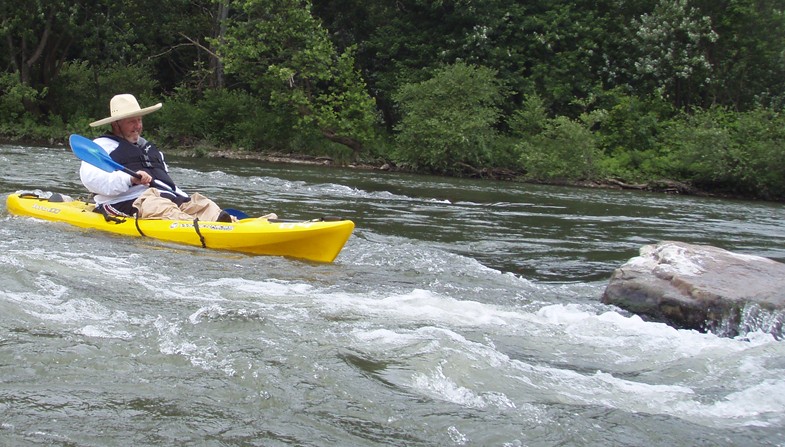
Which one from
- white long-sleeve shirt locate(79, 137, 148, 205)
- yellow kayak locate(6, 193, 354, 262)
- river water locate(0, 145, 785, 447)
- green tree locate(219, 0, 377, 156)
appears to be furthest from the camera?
green tree locate(219, 0, 377, 156)

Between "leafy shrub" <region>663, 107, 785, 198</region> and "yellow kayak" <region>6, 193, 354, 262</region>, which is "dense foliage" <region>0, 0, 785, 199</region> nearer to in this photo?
"leafy shrub" <region>663, 107, 785, 198</region>

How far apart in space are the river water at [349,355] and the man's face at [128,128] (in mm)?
905

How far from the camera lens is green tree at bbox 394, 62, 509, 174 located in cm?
1916

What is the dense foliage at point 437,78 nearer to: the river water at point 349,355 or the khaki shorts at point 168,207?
the khaki shorts at point 168,207

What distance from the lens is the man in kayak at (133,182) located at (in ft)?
23.1

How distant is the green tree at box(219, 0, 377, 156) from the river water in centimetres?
1434

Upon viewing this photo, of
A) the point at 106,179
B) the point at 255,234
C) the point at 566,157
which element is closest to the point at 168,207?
the point at 106,179

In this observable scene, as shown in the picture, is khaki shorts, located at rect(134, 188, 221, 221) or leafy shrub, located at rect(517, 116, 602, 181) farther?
leafy shrub, located at rect(517, 116, 602, 181)

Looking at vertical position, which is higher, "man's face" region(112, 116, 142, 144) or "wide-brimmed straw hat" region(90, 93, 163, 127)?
"wide-brimmed straw hat" region(90, 93, 163, 127)

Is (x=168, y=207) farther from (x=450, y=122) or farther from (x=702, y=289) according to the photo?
(x=450, y=122)

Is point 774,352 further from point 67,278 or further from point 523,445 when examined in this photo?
point 67,278

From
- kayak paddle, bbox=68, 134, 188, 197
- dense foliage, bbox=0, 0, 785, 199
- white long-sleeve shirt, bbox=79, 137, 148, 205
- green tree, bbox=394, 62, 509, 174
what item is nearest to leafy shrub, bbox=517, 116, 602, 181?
dense foliage, bbox=0, 0, 785, 199

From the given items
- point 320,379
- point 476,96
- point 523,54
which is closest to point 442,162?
point 476,96

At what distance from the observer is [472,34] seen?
22578 millimetres
